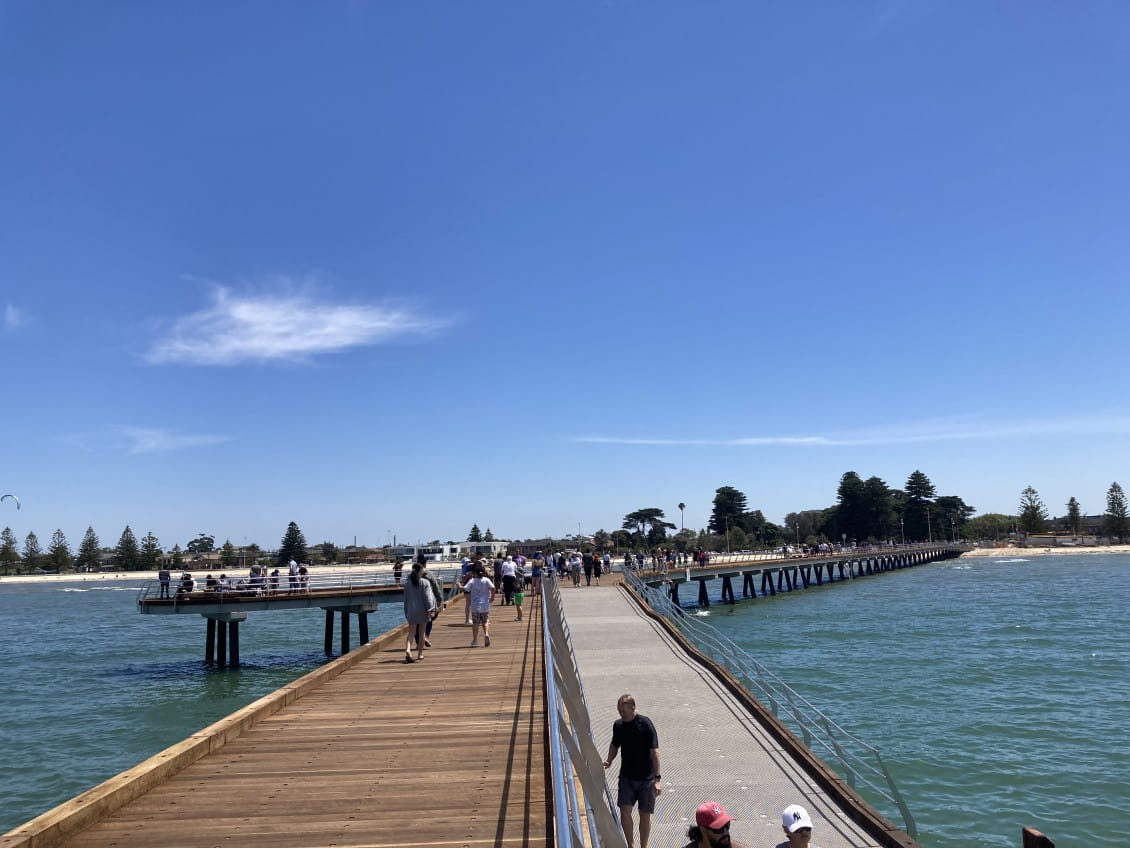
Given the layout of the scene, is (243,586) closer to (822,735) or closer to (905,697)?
(822,735)

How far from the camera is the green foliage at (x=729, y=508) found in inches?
7416

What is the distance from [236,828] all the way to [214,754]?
88.3 inches

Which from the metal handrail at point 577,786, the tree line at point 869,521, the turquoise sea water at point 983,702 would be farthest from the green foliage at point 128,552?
the metal handrail at point 577,786

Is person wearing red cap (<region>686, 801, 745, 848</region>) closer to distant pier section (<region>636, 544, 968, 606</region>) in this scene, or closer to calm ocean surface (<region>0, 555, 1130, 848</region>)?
calm ocean surface (<region>0, 555, 1130, 848</region>)

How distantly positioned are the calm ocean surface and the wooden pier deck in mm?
8221

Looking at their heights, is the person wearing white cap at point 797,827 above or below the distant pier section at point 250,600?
above

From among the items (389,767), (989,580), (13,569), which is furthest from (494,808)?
(13,569)

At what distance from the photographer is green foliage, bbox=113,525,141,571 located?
612 feet

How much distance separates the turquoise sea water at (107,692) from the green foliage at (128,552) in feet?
478

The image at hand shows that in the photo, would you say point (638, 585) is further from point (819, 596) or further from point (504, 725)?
point (819, 596)

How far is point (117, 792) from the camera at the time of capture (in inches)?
235

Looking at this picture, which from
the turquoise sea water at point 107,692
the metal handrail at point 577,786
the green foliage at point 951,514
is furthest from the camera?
the green foliage at point 951,514

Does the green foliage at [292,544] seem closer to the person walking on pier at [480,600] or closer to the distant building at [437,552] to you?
the distant building at [437,552]

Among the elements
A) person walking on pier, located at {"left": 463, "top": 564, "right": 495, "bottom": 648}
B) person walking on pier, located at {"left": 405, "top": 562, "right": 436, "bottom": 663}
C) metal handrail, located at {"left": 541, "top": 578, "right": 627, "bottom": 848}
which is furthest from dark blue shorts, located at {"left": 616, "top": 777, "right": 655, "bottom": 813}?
person walking on pier, located at {"left": 463, "top": 564, "right": 495, "bottom": 648}
